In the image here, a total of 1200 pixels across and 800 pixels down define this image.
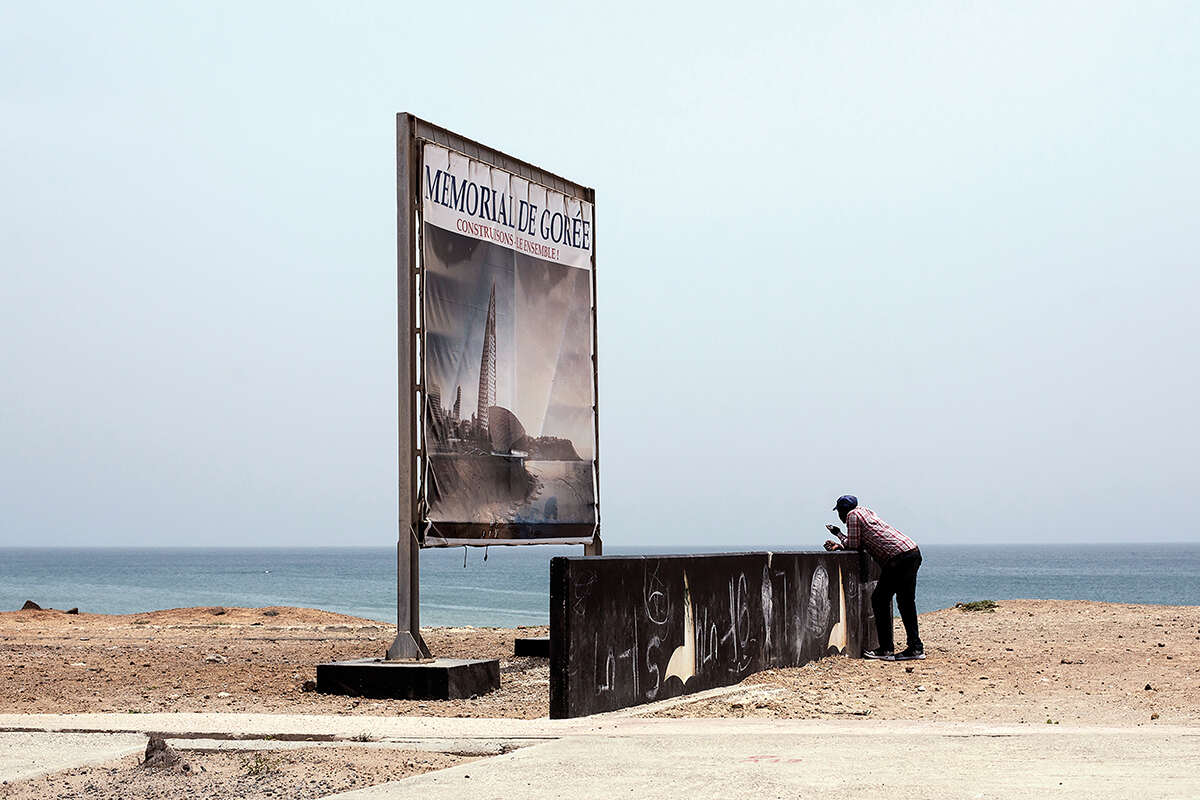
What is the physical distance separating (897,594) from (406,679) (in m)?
5.49

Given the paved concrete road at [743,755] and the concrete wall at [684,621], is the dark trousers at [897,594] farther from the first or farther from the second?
the paved concrete road at [743,755]

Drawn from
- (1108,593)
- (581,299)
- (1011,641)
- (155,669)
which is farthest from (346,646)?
(1108,593)

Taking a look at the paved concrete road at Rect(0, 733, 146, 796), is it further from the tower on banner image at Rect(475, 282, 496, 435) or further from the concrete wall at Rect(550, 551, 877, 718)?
the tower on banner image at Rect(475, 282, 496, 435)

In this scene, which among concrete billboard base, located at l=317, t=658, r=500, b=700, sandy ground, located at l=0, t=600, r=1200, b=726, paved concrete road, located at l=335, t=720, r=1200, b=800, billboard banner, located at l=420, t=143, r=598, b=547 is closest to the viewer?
paved concrete road, located at l=335, t=720, r=1200, b=800

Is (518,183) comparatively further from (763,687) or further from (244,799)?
(244,799)

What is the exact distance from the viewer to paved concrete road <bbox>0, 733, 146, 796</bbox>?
796 centimetres

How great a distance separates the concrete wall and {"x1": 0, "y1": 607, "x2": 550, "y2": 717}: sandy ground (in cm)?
80

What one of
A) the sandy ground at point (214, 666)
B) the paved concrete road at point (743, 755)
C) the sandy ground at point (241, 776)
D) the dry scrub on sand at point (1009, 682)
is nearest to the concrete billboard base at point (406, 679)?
the sandy ground at point (214, 666)

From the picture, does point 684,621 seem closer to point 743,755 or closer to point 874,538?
point 743,755

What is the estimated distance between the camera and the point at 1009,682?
12.7 meters

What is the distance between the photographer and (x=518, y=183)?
14484 millimetres

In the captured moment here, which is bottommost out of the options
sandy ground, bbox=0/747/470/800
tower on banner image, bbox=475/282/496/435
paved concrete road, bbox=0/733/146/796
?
sandy ground, bbox=0/747/470/800

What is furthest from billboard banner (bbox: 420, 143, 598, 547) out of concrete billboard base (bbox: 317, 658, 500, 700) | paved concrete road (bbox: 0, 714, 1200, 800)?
paved concrete road (bbox: 0, 714, 1200, 800)

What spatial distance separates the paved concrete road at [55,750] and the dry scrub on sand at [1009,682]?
3.61m
